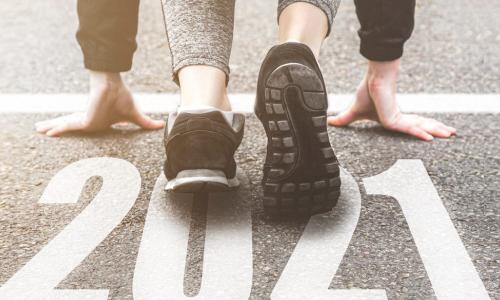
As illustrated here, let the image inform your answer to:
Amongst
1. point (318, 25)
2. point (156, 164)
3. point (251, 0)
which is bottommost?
point (251, 0)

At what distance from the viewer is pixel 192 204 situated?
168 cm

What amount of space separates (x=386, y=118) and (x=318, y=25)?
60 cm

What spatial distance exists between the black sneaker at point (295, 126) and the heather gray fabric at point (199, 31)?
125 mm

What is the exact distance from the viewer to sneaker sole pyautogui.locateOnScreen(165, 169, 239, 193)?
4.78 ft

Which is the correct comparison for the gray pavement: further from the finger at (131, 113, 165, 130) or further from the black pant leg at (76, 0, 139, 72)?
the black pant leg at (76, 0, 139, 72)

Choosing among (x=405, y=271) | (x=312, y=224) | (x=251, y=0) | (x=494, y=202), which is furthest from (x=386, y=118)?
(x=251, y=0)

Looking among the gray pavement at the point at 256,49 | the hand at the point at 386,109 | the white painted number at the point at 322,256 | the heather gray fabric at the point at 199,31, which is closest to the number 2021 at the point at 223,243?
the white painted number at the point at 322,256

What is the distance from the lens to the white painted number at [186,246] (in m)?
1.34

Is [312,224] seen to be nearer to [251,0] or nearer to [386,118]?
[386,118]

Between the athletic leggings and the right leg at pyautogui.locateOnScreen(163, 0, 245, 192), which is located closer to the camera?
the right leg at pyautogui.locateOnScreen(163, 0, 245, 192)

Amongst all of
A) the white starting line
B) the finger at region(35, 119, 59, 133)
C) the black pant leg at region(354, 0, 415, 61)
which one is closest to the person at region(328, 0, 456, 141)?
the black pant leg at region(354, 0, 415, 61)

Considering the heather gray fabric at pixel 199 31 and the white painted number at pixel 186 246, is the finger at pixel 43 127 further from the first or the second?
the heather gray fabric at pixel 199 31

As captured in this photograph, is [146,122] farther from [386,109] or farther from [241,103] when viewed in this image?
[386,109]

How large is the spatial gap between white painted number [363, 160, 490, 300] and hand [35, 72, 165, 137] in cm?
73
